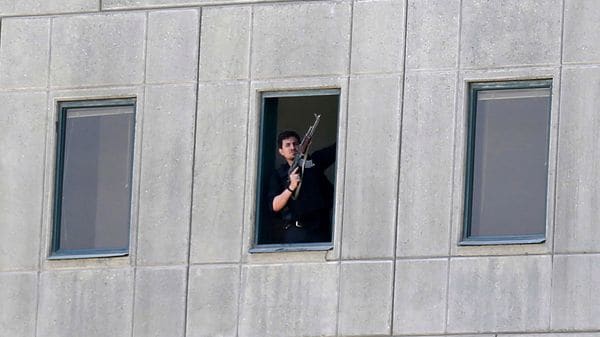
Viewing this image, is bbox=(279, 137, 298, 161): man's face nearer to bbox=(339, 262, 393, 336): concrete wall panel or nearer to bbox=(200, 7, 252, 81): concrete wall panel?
bbox=(200, 7, 252, 81): concrete wall panel

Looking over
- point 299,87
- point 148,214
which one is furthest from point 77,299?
point 299,87

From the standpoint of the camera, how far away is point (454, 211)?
3234 centimetres

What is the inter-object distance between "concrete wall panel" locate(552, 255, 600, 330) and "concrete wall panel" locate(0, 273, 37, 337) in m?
6.21

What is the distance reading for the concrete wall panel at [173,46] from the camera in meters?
34.0

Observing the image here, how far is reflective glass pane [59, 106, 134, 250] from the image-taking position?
3434cm

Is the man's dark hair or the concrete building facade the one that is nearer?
the concrete building facade

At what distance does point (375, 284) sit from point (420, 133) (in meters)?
1.68

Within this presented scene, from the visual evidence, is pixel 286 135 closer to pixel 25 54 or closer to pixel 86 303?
pixel 86 303

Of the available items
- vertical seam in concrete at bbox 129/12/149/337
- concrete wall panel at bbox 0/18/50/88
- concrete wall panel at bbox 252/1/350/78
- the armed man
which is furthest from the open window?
concrete wall panel at bbox 0/18/50/88

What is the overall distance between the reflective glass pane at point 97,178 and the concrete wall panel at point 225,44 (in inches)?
44.7

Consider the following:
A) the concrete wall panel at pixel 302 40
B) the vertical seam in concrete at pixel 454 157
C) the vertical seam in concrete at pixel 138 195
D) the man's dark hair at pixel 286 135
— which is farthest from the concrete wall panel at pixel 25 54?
the vertical seam in concrete at pixel 454 157

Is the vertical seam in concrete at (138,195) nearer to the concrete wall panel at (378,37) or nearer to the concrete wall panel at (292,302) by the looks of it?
the concrete wall panel at (292,302)

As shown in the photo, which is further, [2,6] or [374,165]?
[2,6]

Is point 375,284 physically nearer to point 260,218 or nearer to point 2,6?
point 260,218
